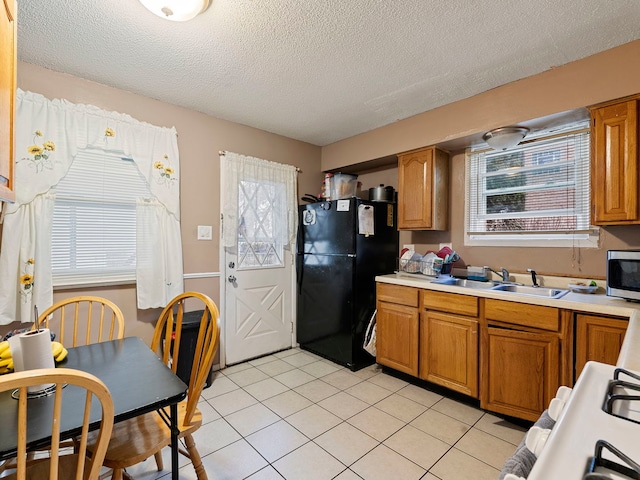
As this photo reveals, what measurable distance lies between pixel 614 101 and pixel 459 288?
149cm

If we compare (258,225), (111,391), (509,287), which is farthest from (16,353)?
(509,287)

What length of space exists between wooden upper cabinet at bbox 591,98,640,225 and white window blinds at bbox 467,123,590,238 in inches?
14.0

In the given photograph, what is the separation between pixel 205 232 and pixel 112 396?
6.53ft

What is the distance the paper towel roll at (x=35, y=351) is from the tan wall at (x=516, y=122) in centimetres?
284

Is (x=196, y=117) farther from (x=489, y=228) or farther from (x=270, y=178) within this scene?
(x=489, y=228)

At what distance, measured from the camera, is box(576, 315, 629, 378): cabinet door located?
1687 mm

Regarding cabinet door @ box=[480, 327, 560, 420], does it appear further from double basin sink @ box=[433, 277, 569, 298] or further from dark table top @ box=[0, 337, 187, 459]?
dark table top @ box=[0, 337, 187, 459]

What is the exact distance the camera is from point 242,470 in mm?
1689

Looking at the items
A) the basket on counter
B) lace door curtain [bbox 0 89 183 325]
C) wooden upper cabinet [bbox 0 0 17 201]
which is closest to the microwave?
the basket on counter

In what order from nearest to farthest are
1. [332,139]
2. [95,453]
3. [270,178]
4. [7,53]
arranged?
[95,453], [7,53], [270,178], [332,139]

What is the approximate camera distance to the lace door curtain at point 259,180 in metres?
3.01

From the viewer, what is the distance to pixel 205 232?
2.91 metres

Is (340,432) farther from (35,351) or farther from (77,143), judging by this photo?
(77,143)

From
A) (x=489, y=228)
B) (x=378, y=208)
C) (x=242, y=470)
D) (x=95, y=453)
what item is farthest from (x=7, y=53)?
(x=489, y=228)
